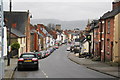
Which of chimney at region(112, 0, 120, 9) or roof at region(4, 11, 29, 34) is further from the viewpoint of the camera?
roof at region(4, 11, 29, 34)

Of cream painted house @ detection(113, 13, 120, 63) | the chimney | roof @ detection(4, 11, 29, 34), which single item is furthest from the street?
roof @ detection(4, 11, 29, 34)

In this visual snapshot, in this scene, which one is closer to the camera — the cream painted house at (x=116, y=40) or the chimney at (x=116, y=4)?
the cream painted house at (x=116, y=40)

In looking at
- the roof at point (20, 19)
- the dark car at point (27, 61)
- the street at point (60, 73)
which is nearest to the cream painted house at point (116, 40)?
the street at point (60, 73)

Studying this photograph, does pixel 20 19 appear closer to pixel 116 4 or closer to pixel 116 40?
pixel 116 4

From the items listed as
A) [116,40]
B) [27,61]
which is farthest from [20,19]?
[27,61]

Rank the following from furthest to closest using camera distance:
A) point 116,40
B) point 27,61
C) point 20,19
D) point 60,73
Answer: point 20,19 → point 116,40 → point 27,61 → point 60,73

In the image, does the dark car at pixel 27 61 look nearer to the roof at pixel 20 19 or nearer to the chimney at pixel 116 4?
the chimney at pixel 116 4

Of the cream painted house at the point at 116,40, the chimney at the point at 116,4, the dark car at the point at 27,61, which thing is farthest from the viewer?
the chimney at the point at 116,4

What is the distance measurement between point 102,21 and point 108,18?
8.97 feet

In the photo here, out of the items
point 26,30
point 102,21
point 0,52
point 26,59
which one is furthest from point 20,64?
point 26,30

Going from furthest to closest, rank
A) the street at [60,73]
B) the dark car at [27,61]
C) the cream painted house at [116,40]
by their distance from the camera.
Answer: the cream painted house at [116,40] → the dark car at [27,61] → the street at [60,73]

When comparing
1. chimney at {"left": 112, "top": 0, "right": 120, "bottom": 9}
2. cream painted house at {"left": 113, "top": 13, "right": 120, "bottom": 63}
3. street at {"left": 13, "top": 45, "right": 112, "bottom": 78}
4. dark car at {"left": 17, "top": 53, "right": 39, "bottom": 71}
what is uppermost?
chimney at {"left": 112, "top": 0, "right": 120, "bottom": 9}

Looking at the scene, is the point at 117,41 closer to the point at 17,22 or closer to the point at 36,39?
the point at 17,22

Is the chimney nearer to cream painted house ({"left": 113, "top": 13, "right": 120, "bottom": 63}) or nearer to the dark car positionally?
cream painted house ({"left": 113, "top": 13, "right": 120, "bottom": 63})
